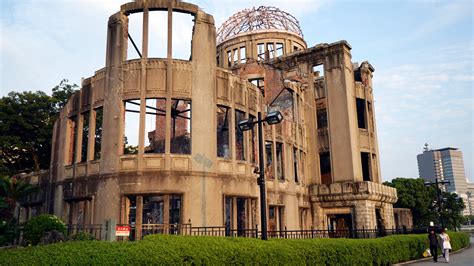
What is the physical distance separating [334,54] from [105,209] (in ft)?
74.7

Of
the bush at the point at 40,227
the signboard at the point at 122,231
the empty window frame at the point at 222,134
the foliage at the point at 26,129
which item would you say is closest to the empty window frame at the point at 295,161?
the empty window frame at the point at 222,134

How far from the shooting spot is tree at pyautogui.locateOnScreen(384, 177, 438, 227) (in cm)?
6325

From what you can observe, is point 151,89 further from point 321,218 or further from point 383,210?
point 383,210

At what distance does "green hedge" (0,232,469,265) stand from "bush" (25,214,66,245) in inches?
332

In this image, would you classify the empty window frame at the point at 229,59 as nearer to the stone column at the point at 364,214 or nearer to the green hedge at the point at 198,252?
the stone column at the point at 364,214

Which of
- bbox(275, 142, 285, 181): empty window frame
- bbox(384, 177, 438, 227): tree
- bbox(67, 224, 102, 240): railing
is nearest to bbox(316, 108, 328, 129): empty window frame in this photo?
bbox(275, 142, 285, 181): empty window frame

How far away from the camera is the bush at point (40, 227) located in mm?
16391

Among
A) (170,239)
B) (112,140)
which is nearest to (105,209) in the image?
(112,140)

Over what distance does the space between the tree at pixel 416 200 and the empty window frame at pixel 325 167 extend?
34.8m

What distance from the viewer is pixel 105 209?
1856cm

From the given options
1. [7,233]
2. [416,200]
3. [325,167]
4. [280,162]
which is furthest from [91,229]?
[416,200]

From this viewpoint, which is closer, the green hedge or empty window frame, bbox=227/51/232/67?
the green hedge

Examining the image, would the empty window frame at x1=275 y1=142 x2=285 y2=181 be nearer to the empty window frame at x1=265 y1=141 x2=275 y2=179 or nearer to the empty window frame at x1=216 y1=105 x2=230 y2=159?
the empty window frame at x1=265 y1=141 x2=275 y2=179

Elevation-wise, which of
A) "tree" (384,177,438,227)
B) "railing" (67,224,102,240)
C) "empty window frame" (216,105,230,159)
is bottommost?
"railing" (67,224,102,240)
